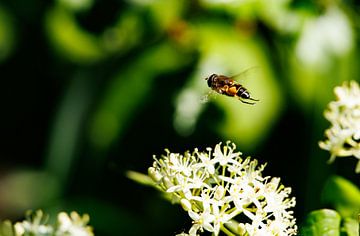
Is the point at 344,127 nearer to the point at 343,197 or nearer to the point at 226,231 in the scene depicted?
the point at 343,197

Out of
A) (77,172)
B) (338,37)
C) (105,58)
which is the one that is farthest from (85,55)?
(338,37)

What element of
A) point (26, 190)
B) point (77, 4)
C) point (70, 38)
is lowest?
point (26, 190)

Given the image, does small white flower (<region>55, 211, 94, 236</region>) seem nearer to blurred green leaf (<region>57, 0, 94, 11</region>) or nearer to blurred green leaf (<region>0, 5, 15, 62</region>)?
blurred green leaf (<region>57, 0, 94, 11</region>)

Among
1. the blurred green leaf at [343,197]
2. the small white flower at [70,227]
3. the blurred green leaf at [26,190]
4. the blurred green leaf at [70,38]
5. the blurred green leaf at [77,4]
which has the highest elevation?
the blurred green leaf at [77,4]

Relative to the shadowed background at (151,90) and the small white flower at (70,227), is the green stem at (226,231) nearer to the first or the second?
the small white flower at (70,227)

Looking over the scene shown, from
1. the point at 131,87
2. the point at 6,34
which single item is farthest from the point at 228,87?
the point at 6,34

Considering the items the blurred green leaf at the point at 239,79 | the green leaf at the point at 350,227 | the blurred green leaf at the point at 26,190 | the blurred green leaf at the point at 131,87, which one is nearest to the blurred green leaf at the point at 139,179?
the green leaf at the point at 350,227
